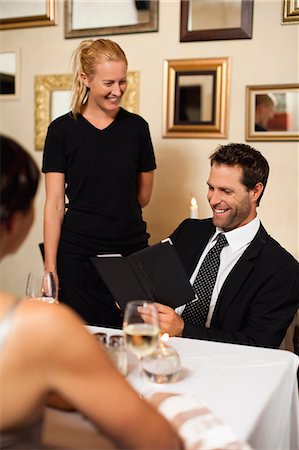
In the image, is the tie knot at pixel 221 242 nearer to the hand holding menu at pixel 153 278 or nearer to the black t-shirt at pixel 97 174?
the hand holding menu at pixel 153 278

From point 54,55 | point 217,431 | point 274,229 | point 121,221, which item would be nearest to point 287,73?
point 274,229

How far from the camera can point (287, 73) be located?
2881 mm

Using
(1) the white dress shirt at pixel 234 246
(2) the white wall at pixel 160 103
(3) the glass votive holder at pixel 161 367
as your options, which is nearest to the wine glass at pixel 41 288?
(3) the glass votive holder at pixel 161 367

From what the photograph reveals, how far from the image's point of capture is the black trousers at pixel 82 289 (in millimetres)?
2529

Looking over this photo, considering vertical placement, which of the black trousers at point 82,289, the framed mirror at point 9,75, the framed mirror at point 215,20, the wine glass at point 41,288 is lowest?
the black trousers at point 82,289

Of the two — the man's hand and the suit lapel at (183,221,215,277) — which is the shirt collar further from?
the man's hand

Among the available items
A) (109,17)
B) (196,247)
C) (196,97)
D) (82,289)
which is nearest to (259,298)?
(196,247)

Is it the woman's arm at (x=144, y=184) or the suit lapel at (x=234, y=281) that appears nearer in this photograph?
the suit lapel at (x=234, y=281)

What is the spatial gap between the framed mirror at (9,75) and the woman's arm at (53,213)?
127 cm

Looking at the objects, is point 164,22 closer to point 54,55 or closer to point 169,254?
point 54,55

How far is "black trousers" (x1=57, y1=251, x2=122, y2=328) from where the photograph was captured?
8.30 feet

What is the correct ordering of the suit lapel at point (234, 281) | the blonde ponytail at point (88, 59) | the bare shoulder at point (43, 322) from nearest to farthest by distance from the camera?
the bare shoulder at point (43, 322), the suit lapel at point (234, 281), the blonde ponytail at point (88, 59)

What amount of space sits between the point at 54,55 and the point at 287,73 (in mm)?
1390

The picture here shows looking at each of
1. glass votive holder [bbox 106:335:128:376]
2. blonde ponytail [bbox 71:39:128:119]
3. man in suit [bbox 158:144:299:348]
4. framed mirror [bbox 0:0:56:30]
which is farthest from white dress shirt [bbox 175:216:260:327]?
framed mirror [bbox 0:0:56:30]
